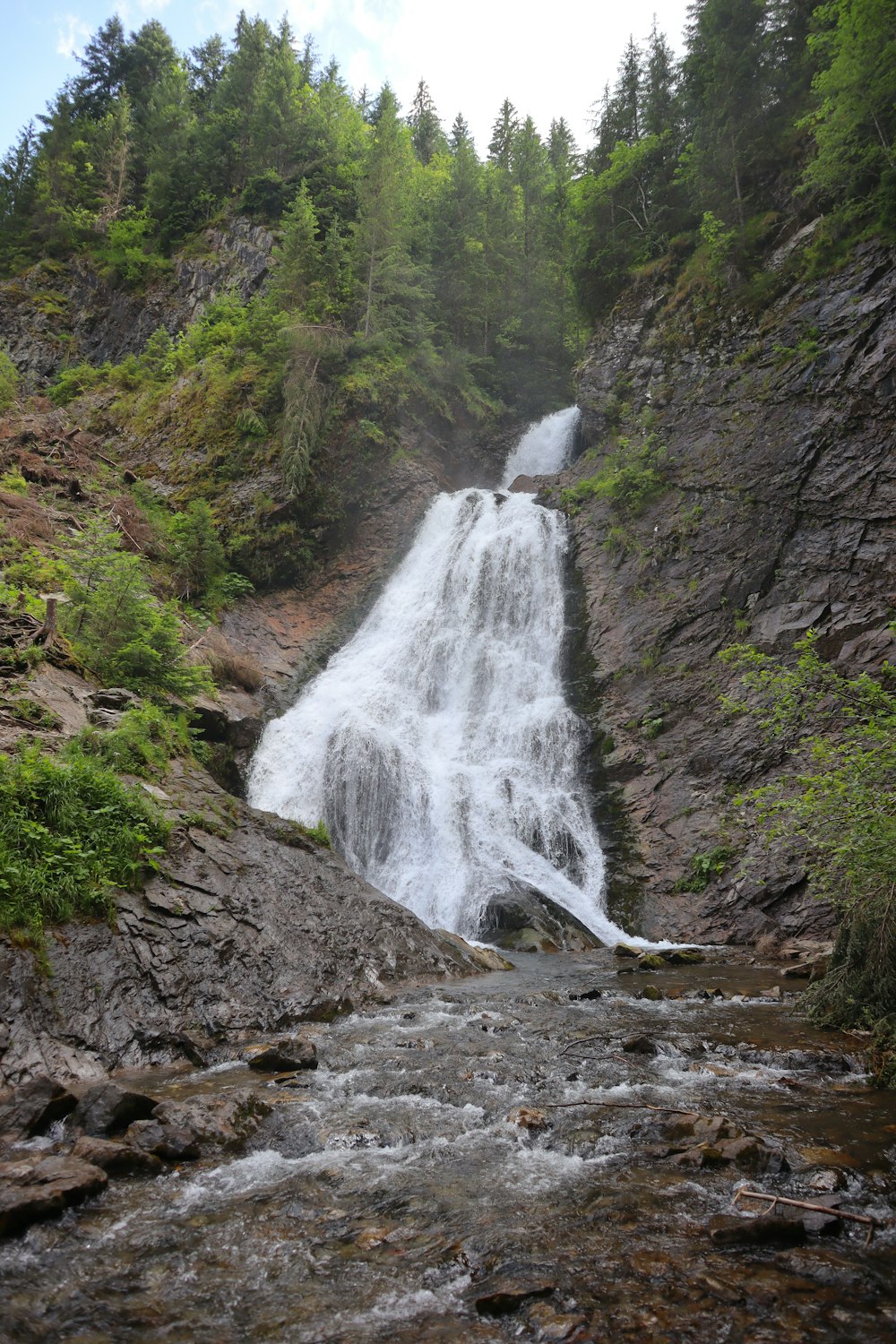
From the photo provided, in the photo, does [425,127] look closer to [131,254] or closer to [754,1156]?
[131,254]

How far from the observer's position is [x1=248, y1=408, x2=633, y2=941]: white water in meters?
15.1

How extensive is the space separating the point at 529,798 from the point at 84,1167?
13294mm

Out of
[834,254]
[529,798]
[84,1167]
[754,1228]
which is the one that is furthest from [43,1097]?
[834,254]

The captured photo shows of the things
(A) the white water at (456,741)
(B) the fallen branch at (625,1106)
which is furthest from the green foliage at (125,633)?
(B) the fallen branch at (625,1106)

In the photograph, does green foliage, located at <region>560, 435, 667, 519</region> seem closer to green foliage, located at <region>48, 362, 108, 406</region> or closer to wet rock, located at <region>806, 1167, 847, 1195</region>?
wet rock, located at <region>806, 1167, 847, 1195</region>

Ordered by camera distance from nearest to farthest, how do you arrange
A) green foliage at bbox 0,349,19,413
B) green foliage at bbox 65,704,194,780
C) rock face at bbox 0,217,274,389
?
1. green foliage at bbox 65,704,194,780
2. green foliage at bbox 0,349,19,413
3. rock face at bbox 0,217,274,389

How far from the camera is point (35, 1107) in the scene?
4.46m

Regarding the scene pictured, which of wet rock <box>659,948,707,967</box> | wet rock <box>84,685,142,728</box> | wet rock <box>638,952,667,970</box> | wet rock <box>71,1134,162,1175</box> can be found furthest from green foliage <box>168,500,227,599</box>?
wet rock <box>71,1134,162,1175</box>

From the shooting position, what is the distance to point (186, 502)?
24094 millimetres

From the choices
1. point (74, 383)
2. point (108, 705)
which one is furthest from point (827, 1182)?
point (74, 383)

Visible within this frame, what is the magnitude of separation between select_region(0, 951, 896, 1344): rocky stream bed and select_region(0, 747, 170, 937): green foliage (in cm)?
179

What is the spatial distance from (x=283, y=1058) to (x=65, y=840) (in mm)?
2993

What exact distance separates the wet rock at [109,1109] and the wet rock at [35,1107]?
108 mm

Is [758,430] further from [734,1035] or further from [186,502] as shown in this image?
[186,502]
